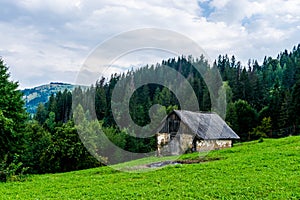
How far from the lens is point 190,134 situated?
45.5 m

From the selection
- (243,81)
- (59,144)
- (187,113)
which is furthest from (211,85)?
(59,144)

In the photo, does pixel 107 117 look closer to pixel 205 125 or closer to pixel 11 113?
pixel 205 125

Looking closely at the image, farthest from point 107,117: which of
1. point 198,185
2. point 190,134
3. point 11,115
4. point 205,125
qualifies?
point 198,185

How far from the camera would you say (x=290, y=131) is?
70.9 m

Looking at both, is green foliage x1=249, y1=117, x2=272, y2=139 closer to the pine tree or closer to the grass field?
the grass field

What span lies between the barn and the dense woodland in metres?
9.86

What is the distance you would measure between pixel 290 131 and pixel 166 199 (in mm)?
62271

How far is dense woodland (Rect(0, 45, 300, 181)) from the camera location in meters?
38.1

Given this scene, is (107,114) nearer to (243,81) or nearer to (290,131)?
(243,81)

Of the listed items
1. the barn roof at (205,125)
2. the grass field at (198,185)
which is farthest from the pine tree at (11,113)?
the barn roof at (205,125)

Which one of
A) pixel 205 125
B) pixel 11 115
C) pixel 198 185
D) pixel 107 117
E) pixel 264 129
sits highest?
pixel 107 117

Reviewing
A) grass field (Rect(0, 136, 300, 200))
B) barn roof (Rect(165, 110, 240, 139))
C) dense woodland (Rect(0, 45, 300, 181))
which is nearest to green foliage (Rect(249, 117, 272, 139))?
dense woodland (Rect(0, 45, 300, 181))

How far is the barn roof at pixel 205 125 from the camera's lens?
45781mm

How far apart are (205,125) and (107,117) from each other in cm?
6043
